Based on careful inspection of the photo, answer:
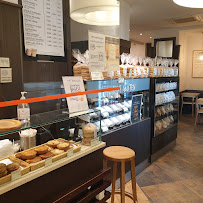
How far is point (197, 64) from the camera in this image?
9.19m

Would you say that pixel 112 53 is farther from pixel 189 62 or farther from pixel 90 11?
pixel 189 62

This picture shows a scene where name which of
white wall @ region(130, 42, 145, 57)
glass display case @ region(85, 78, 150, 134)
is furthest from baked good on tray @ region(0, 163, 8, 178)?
white wall @ region(130, 42, 145, 57)

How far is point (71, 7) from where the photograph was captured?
310 centimetres

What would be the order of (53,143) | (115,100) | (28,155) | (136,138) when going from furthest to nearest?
(136,138), (115,100), (53,143), (28,155)

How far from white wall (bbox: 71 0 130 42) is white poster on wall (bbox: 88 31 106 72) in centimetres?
27

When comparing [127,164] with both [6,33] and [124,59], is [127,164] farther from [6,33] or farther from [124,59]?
[6,33]

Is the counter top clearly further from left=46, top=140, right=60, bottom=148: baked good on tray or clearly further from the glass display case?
the glass display case

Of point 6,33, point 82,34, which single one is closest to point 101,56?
point 82,34

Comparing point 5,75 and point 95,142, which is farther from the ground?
point 5,75

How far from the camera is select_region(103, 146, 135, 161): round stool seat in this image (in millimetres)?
2123

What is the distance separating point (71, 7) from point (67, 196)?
2590mm

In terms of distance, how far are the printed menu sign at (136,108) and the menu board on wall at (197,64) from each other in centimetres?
671

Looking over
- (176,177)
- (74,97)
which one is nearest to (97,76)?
(74,97)

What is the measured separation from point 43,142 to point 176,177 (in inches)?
100
